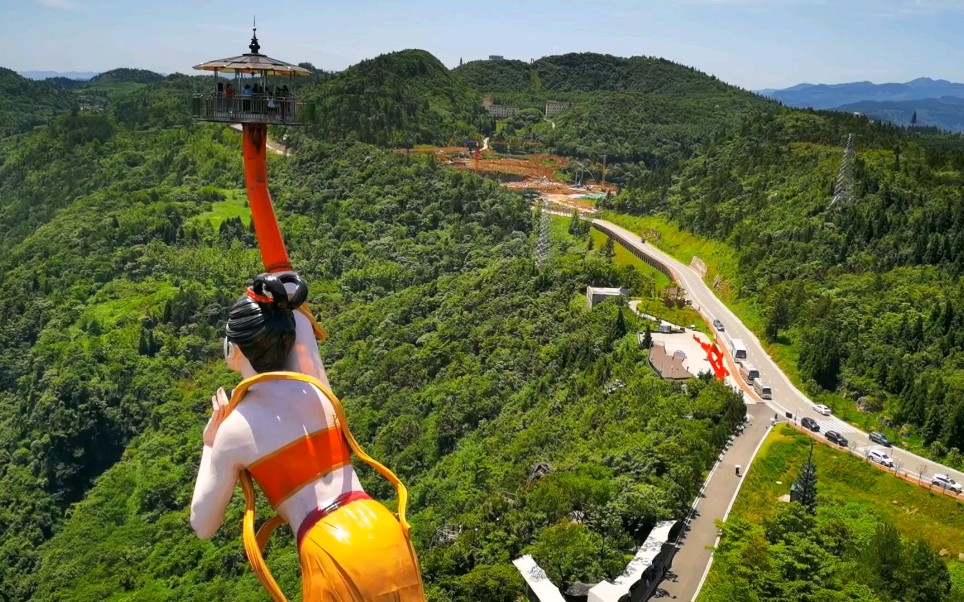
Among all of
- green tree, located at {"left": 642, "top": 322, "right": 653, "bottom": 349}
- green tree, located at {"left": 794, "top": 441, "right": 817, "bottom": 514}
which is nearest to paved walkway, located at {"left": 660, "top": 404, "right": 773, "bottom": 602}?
green tree, located at {"left": 794, "top": 441, "right": 817, "bottom": 514}

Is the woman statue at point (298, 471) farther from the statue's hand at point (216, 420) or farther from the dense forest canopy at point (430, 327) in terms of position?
the dense forest canopy at point (430, 327)

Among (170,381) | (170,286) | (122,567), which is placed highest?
(170,286)

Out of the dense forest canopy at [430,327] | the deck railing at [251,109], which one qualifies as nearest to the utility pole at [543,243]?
the dense forest canopy at [430,327]

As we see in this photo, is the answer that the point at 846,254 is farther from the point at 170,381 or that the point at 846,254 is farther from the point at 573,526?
the point at 170,381

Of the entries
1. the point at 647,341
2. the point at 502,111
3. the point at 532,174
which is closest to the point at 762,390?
the point at 647,341

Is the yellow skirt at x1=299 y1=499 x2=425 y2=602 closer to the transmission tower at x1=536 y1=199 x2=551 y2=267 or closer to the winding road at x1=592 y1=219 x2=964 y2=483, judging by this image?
the winding road at x1=592 y1=219 x2=964 y2=483

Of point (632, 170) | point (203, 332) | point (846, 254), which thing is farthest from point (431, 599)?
point (632, 170)
